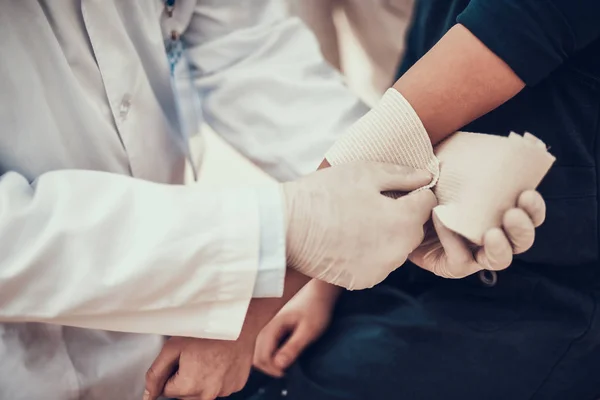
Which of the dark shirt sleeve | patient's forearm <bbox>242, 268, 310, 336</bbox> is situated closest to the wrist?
patient's forearm <bbox>242, 268, 310, 336</bbox>

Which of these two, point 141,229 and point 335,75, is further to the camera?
point 335,75

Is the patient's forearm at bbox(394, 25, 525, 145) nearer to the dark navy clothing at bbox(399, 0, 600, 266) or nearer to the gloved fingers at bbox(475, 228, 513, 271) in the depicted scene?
the dark navy clothing at bbox(399, 0, 600, 266)

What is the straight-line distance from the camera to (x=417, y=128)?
522mm

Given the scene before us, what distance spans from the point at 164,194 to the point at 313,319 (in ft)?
0.96

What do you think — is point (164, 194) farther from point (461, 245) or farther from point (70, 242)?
point (461, 245)

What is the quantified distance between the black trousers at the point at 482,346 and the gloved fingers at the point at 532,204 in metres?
0.19

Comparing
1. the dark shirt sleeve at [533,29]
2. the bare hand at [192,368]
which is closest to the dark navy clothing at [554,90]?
the dark shirt sleeve at [533,29]

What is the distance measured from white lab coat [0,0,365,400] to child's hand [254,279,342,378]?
133 millimetres

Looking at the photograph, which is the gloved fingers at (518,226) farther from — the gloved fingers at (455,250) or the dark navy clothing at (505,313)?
the dark navy clothing at (505,313)

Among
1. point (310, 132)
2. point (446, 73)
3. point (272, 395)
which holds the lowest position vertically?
point (272, 395)

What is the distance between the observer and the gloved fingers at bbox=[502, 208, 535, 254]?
0.46m

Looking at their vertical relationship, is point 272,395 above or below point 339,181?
below

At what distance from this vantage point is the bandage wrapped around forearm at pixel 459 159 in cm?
47

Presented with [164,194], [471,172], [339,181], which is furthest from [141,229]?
[471,172]
